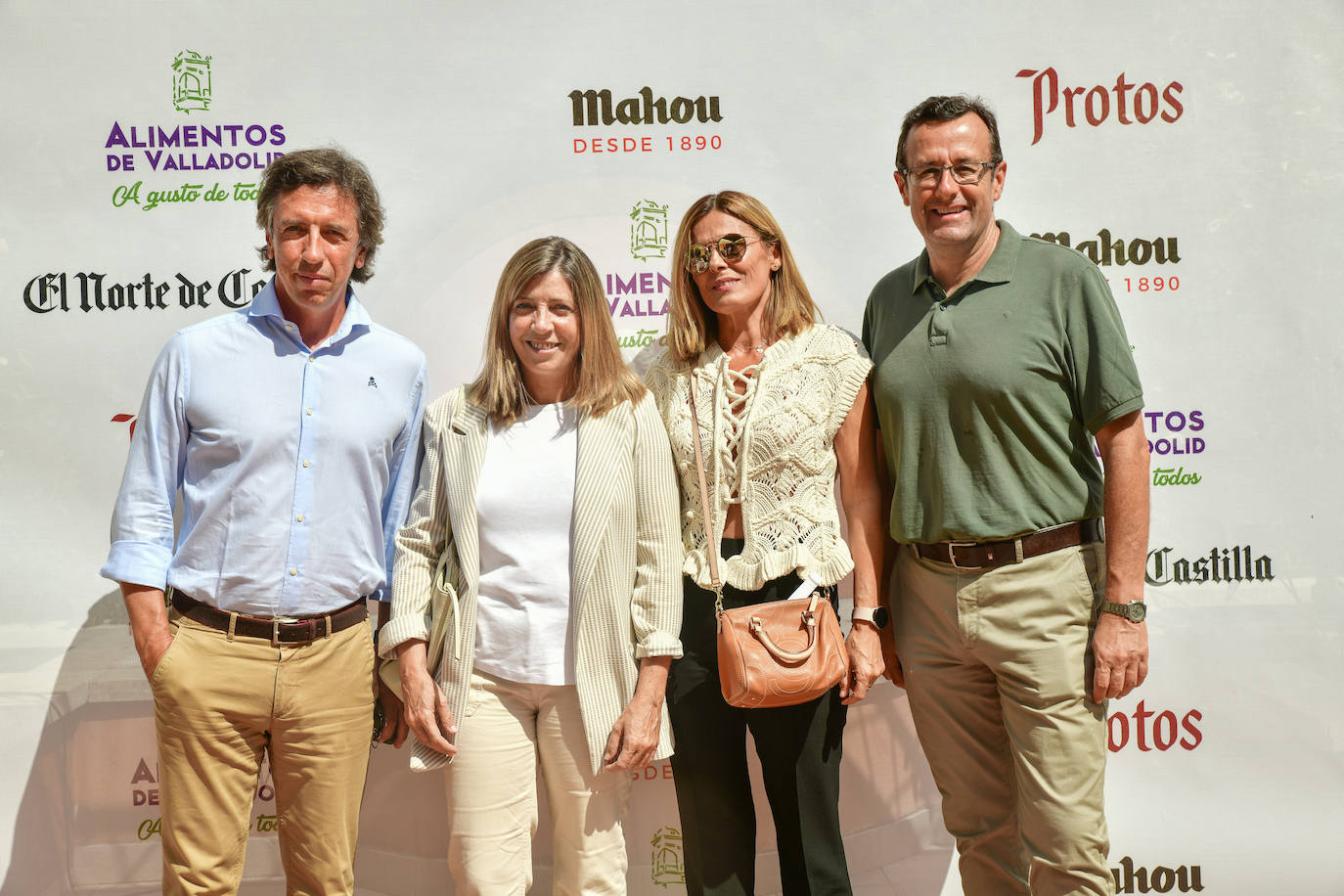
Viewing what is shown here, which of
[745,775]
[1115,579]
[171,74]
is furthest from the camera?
[171,74]

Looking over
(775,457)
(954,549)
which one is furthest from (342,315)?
(954,549)

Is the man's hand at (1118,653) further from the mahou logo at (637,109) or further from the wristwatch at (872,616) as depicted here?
the mahou logo at (637,109)

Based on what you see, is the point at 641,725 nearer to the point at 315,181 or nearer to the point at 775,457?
the point at 775,457

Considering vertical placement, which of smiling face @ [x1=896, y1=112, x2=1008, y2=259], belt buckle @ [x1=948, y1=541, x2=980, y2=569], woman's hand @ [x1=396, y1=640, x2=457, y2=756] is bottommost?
woman's hand @ [x1=396, y1=640, x2=457, y2=756]

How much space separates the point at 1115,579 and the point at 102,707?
3.20 meters

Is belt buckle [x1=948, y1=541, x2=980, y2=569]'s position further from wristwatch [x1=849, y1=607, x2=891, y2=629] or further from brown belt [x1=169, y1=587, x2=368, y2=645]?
brown belt [x1=169, y1=587, x2=368, y2=645]

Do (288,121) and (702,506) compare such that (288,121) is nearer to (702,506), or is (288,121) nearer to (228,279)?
(228,279)

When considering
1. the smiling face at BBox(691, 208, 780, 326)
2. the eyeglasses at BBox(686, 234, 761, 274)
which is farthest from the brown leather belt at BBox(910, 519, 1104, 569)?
the eyeglasses at BBox(686, 234, 761, 274)

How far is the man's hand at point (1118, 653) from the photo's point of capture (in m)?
2.39

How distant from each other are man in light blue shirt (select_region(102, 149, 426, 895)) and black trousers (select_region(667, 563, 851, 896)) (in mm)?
868

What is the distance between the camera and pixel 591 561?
235cm

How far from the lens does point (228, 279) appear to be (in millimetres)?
3250

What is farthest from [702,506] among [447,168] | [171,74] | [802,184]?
[171,74]

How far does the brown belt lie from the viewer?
2.41 metres
